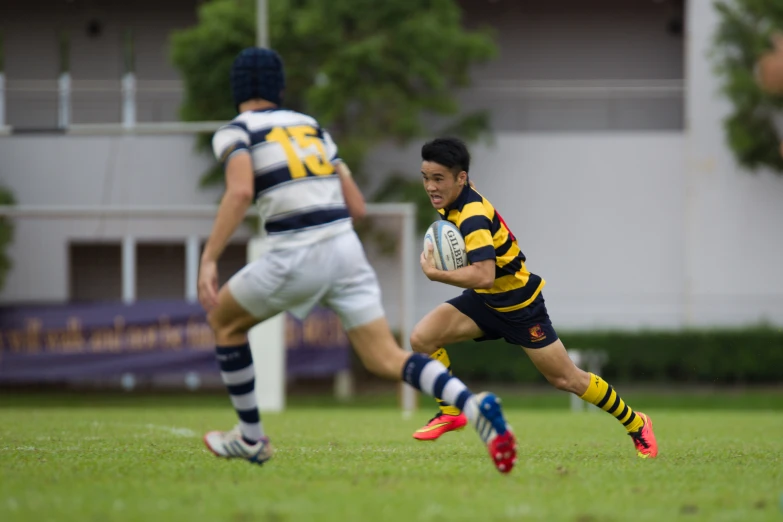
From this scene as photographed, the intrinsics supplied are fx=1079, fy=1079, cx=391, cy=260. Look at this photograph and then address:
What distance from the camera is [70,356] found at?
17.9 meters

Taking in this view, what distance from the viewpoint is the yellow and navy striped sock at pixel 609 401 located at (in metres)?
7.04

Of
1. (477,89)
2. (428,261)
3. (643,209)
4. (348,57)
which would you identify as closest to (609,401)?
(428,261)

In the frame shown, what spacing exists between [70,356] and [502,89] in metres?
12.1

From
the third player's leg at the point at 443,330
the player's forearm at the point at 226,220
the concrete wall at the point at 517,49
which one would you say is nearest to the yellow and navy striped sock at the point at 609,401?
the third player's leg at the point at 443,330

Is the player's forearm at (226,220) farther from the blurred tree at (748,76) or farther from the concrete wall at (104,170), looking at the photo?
the blurred tree at (748,76)

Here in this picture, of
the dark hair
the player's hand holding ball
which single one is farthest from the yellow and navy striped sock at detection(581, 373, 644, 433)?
the dark hair

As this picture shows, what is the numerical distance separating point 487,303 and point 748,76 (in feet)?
60.5

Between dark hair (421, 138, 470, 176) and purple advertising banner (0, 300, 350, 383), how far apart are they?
11.5 m

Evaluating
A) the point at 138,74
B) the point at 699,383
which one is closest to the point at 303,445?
the point at 699,383

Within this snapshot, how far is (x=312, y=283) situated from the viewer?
5.18m

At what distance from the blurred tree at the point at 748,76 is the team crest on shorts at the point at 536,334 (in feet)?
59.8

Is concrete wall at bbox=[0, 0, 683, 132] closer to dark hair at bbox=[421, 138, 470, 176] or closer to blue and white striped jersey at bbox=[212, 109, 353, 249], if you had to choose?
dark hair at bbox=[421, 138, 470, 176]

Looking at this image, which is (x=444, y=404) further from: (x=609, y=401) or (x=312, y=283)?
(x=312, y=283)

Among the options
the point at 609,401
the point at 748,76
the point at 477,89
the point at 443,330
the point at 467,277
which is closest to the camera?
the point at 467,277
